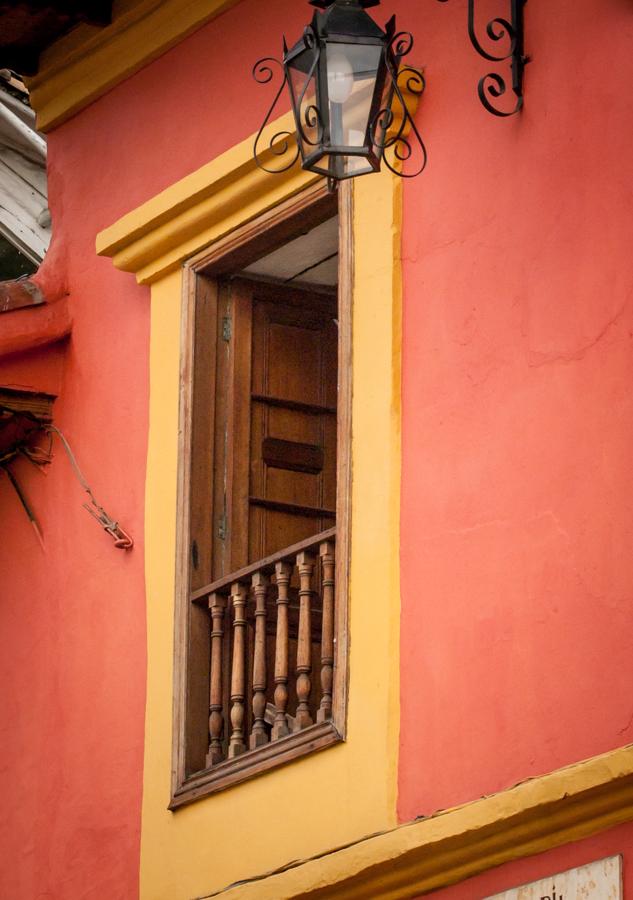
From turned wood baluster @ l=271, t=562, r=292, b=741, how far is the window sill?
9cm

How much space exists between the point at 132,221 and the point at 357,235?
1.38m

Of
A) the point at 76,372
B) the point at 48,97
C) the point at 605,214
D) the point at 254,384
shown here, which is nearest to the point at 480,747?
the point at 605,214

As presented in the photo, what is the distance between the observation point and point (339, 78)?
7465mm

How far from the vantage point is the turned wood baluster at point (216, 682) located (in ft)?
29.6

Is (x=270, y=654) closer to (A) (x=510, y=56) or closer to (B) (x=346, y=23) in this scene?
(A) (x=510, y=56)

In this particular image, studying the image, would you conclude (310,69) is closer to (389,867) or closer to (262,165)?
(262,165)

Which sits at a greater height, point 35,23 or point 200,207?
point 35,23

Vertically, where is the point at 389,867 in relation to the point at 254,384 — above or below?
below

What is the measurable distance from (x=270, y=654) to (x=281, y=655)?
1.76 feet

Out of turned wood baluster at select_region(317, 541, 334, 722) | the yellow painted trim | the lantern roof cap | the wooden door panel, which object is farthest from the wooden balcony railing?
the lantern roof cap

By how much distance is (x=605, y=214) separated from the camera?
775 centimetres

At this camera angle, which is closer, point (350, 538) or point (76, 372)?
point (350, 538)

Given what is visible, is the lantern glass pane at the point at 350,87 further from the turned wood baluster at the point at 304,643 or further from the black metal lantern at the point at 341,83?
the turned wood baluster at the point at 304,643

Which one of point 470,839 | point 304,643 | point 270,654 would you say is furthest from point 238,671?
point 470,839
